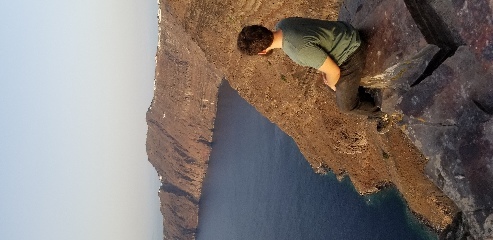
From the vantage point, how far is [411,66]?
3.83 m

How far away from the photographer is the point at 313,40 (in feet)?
12.3

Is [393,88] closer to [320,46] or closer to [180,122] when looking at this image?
[320,46]

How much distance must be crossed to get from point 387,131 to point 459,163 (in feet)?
5.18

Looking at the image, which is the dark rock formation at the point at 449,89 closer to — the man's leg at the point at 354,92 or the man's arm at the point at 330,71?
the man's leg at the point at 354,92

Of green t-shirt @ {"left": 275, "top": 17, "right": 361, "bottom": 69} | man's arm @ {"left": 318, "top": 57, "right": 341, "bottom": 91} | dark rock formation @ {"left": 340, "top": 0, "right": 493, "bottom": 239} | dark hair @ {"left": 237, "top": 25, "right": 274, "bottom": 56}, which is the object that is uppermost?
dark hair @ {"left": 237, "top": 25, "right": 274, "bottom": 56}

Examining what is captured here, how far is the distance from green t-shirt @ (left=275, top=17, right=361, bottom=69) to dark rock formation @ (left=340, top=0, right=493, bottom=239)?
0.44 meters

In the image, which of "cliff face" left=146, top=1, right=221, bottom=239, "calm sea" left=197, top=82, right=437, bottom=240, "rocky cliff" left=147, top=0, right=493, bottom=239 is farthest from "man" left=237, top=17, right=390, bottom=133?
"cliff face" left=146, top=1, right=221, bottom=239

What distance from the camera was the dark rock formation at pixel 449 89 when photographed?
3162mm

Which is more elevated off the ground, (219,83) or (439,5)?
(219,83)

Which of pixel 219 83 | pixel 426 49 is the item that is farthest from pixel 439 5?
pixel 219 83

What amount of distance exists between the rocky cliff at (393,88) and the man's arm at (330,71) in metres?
0.34

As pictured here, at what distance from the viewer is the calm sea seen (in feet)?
27.5

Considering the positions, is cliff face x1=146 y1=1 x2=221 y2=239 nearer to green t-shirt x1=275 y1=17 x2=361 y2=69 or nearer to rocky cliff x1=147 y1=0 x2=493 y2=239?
rocky cliff x1=147 y1=0 x2=493 y2=239

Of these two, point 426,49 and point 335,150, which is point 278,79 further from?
point 426,49
